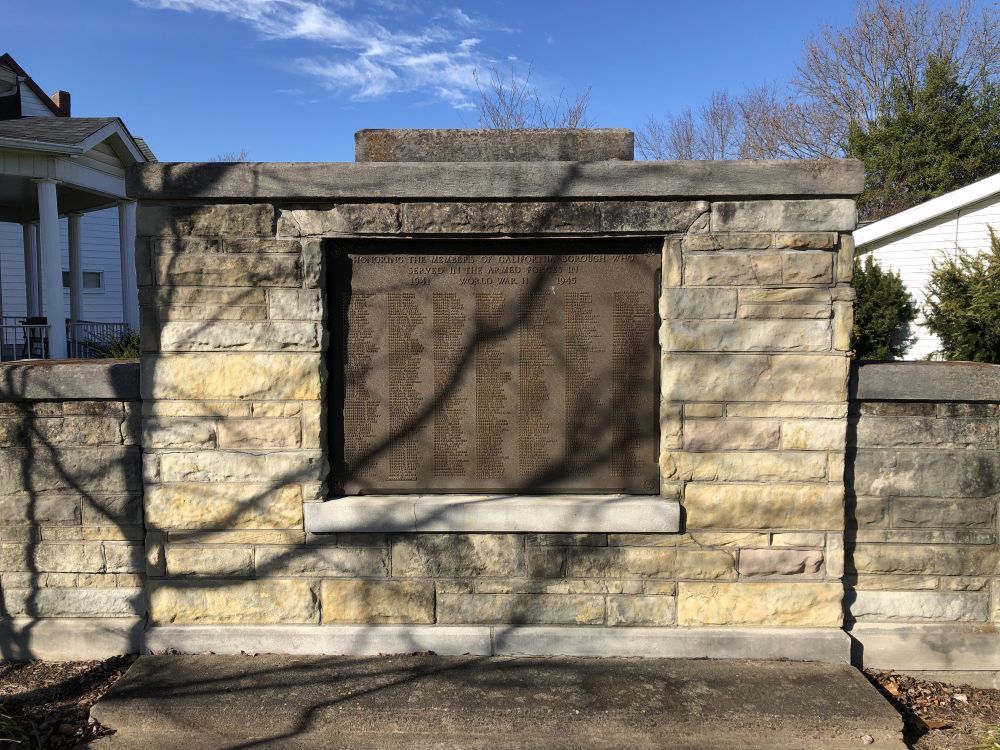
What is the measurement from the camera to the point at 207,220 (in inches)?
148

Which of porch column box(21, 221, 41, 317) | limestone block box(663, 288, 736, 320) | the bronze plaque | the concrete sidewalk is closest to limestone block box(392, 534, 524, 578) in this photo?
the bronze plaque

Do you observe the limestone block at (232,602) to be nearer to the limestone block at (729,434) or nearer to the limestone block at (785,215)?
the limestone block at (729,434)

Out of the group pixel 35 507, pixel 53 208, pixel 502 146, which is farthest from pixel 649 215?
pixel 53 208

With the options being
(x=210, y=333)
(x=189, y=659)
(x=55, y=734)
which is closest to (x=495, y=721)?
(x=189, y=659)

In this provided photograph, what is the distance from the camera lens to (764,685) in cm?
347

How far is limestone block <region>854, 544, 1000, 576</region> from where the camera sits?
3.87m

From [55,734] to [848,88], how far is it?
29.4 metres

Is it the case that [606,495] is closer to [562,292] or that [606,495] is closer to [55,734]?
[562,292]

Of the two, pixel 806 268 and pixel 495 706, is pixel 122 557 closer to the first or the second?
pixel 495 706

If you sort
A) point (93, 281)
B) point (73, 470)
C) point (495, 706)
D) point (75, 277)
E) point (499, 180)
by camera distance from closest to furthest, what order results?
1. point (495, 706)
2. point (499, 180)
3. point (73, 470)
4. point (75, 277)
5. point (93, 281)

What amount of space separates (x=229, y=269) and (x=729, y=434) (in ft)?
9.40

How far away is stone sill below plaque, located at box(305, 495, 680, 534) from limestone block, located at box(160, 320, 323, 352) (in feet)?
2.92

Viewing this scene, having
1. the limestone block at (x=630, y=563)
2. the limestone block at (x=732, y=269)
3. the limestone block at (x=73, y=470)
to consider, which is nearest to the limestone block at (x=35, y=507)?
the limestone block at (x=73, y=470)

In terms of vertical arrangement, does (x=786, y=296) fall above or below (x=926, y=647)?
above
